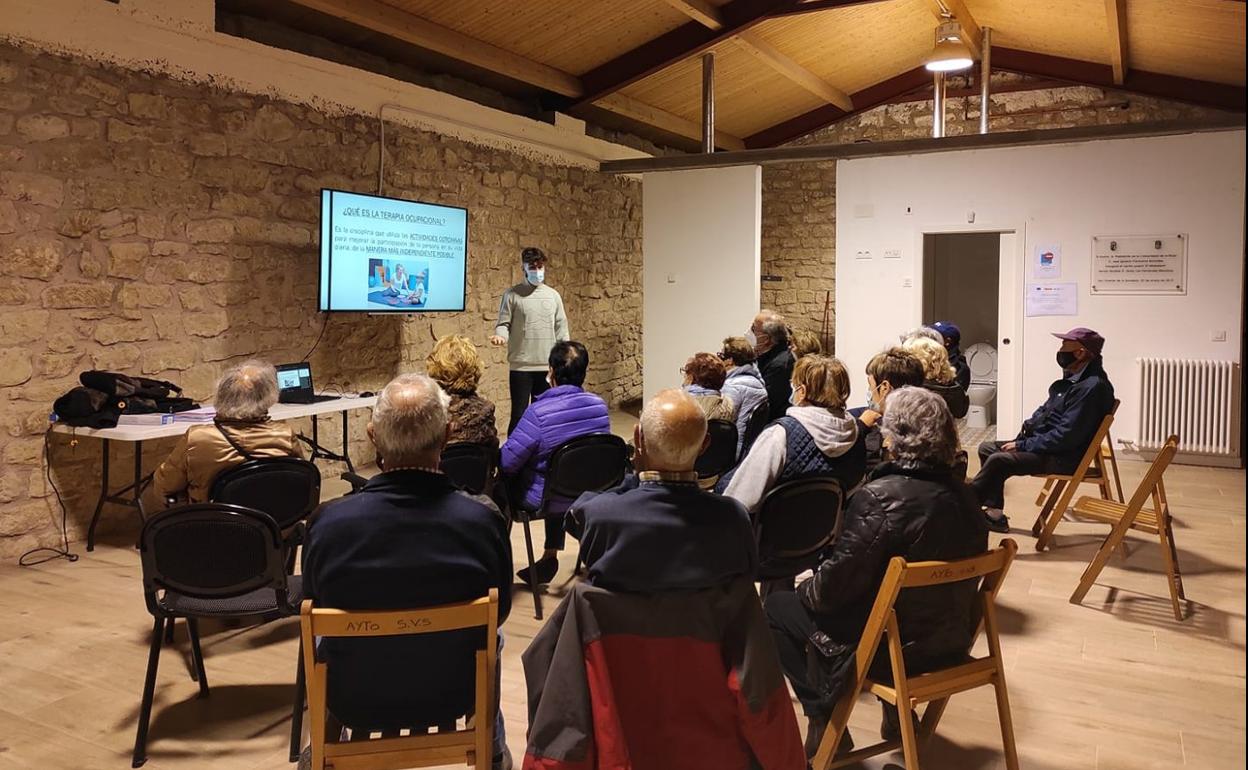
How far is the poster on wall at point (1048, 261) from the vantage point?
787cm

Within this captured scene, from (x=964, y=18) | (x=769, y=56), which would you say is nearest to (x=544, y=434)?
(x=769, y=56)

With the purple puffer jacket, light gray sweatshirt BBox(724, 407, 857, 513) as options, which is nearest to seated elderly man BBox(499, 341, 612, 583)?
the purple puffer jacket

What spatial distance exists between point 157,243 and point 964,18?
22.0 feet

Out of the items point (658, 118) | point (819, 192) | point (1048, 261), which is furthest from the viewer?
point (819, 192)

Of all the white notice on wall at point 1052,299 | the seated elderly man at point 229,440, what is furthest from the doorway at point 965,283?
the seated elderly man at point 229,440

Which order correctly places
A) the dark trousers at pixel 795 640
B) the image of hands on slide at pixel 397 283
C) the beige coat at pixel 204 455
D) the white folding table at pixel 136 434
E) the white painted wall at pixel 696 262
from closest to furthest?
the dark trousers at pixel 795 640 → the beige coat at pixel 204 455 → the white folding table at pixel 136 434 → the image of hands on slide at pixel 397 283 → the white painted wall at pixel 696 262

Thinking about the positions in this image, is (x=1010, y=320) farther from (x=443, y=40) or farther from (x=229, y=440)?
(x=229, y=440)

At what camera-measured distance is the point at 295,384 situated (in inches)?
213

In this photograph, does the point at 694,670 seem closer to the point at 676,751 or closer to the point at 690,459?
the point at 676,751

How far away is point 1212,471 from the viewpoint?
7191mm

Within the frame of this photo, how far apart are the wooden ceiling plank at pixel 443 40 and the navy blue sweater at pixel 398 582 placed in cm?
445

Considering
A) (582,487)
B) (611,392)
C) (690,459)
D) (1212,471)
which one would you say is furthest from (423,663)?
(611,392)

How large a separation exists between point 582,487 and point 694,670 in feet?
6.41

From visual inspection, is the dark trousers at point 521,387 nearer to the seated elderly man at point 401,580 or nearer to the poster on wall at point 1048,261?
the poster on wall at point 1048,261
